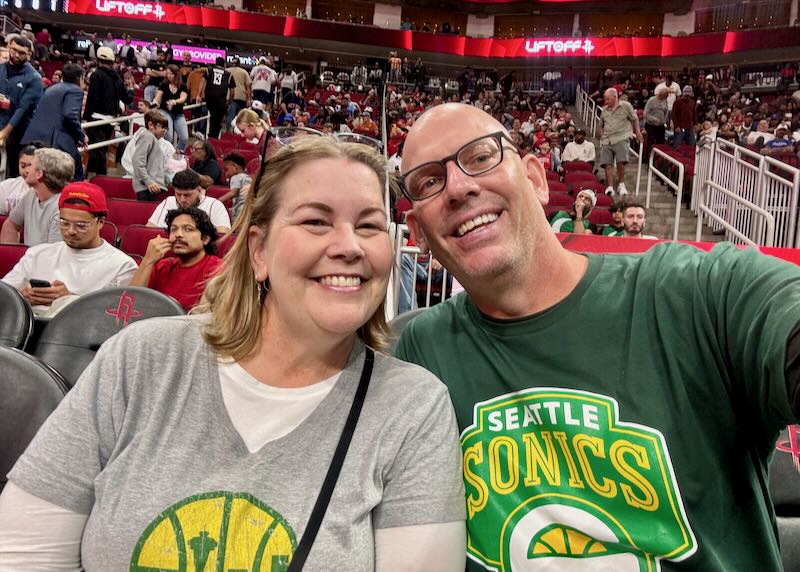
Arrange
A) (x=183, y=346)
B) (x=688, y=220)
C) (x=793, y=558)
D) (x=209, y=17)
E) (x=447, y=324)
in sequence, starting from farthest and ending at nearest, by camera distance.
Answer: (x=209, y=17), (x=688, y=220), (x=793, y=558), (x=447, y=324), (x=183, y=346)

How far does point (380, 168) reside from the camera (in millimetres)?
1371

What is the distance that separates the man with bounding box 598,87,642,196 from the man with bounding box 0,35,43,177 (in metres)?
6.48

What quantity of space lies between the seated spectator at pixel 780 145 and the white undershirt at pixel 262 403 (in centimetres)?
917

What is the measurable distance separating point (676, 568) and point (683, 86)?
20.2 metres

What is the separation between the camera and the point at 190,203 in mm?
4875

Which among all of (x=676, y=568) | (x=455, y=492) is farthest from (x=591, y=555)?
(x=455, y=492)

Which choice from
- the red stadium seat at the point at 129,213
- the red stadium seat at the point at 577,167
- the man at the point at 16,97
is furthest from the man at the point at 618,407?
the red stadium seat at the point at 577,167

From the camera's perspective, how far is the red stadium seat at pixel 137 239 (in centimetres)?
439

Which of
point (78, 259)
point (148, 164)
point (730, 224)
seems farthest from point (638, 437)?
point (148, 164)

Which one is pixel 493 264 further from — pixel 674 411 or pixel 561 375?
pixel 674 411

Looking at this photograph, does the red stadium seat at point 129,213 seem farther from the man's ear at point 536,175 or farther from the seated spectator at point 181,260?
the man's ear at point 536,175

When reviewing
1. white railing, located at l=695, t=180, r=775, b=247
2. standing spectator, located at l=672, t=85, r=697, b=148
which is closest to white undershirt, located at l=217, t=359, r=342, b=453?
white railing, located at l=695, t=180, r=775, b=247

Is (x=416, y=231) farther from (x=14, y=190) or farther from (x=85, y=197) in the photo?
(x=14, y=190)

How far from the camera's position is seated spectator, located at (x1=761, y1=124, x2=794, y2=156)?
29.5 feet
